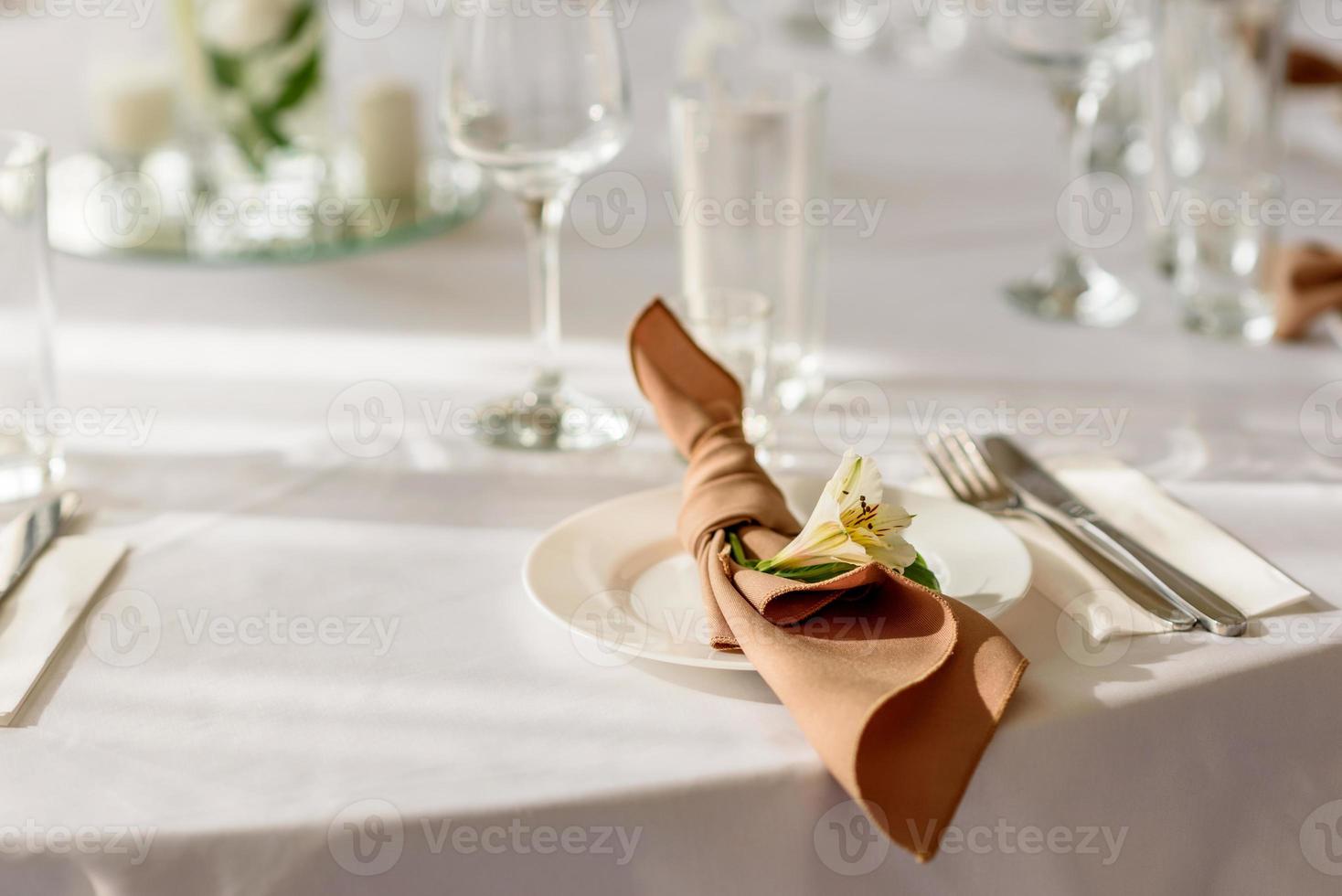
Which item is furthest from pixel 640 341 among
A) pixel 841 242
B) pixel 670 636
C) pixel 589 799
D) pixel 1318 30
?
pixel 1318 30

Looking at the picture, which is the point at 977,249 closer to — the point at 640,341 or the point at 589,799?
the point at 640,341

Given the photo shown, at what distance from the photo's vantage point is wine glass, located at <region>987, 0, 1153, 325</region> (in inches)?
46.0

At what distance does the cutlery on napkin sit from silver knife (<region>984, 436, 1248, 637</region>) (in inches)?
22.0

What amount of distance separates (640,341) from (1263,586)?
386mm

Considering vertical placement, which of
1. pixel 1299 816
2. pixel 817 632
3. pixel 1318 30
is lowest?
pixel 1299 816

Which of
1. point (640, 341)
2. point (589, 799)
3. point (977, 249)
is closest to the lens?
point (589, 799)

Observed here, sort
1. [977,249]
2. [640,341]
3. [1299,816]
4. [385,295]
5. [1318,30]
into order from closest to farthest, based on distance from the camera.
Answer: [1299,816] < [640,341] < [385,295] < [977,249] < [1318,30]

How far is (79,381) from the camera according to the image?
1.08 meters

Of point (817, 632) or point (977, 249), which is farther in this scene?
point (977, 249)

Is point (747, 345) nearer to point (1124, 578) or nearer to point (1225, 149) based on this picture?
point (1124, 578)

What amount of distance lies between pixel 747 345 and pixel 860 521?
0.96 feet
